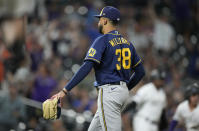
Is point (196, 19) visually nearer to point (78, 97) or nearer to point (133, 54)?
point (78, 97)

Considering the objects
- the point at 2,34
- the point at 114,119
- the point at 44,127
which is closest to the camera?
the point at 114,119

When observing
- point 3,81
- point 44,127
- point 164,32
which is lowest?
point 44,127

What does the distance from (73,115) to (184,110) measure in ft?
8.38

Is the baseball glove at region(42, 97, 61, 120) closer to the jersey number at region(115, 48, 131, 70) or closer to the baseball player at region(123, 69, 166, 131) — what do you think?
the jersey number at region(115, 48, 131, 70)

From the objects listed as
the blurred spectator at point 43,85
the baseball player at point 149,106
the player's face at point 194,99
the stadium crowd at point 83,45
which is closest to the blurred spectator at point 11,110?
the stadium crowd at point 83,45

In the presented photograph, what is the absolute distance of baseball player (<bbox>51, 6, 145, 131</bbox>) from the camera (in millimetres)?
4812

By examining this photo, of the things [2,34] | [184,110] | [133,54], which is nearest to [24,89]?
[2,34]

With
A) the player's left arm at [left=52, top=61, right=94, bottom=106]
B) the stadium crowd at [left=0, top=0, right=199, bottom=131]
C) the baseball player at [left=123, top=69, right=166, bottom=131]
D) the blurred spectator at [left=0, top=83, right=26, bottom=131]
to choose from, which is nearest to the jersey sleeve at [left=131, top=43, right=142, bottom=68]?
the player's left arm at [left=52, top=61, right=94, bottom=106]

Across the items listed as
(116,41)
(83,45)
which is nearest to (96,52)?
(116,41)

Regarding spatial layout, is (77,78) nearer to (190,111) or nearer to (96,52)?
(96,52)

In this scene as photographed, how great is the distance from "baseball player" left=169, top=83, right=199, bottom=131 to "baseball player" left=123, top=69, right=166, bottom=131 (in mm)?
474

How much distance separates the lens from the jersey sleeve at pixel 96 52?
188 inches

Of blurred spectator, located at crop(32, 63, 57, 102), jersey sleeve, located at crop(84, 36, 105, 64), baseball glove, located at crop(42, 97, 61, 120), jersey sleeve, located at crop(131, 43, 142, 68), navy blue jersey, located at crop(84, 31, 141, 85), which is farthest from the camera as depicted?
blurred spectator, located at crop(32, 63, 57, 102)

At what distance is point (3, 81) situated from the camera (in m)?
10.1
